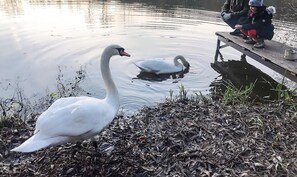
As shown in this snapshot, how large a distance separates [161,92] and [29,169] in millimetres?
3767

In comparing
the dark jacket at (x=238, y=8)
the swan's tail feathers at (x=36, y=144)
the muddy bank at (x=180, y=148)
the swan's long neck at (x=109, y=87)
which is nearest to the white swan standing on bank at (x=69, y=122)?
the swan's tail feathers at (x=36, y=144)

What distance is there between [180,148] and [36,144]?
5.74 ft

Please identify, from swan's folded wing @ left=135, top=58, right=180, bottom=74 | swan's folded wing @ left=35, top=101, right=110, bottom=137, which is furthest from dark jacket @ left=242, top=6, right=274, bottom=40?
swan's folded wing @ left=35, top=101, right=110, bottom=137

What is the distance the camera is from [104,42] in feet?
33.9

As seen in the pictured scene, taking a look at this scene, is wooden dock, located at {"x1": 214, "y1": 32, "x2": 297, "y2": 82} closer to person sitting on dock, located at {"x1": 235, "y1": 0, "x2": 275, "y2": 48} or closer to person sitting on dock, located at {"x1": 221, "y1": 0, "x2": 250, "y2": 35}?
person sitting on dock, located at {"x1": 235, "y1": 0, "x2": 275, "y2": 48}

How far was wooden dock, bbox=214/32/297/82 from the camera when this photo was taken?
667 cm

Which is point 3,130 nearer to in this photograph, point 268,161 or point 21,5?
point 268,161

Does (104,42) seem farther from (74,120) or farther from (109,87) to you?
(74,120)

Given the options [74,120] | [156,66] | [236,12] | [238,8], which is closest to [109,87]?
[74,120]

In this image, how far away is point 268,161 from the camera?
12.3 feet

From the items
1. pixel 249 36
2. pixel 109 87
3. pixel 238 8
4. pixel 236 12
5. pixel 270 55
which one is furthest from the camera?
pixel 238 8

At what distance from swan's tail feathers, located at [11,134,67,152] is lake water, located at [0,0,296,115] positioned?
268cm

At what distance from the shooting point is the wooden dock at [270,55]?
6.67m

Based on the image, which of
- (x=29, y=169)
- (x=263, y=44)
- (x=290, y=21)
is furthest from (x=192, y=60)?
(x=290, y=21)
